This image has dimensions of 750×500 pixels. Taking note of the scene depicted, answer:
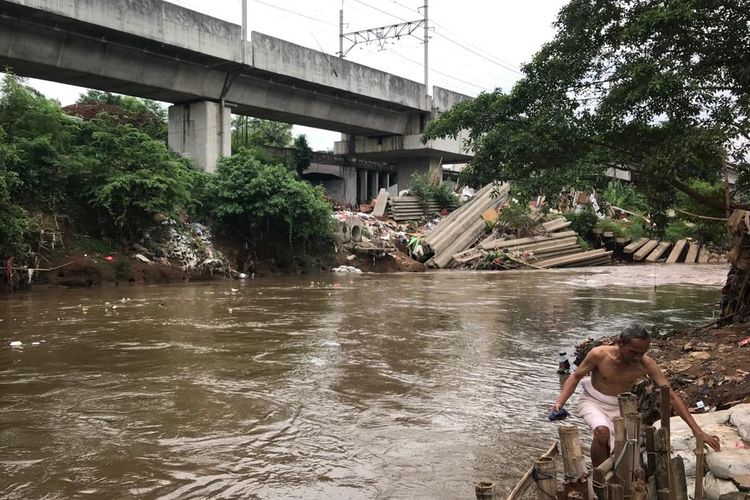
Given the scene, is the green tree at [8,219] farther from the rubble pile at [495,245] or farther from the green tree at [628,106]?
the rubble pile at [495,245]

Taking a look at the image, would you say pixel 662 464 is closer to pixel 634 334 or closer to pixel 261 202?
pixel 634 334

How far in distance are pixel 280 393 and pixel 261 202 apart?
47.2 ft

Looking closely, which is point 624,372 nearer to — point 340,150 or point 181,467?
point 181,467

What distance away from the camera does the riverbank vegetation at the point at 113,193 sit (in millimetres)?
15840

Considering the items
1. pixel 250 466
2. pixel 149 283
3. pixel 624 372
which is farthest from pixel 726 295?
pixel 149 283

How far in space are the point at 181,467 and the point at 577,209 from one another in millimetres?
30512

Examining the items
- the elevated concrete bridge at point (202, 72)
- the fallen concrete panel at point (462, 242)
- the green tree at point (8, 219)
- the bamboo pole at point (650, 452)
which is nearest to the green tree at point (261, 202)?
the elevated concrete bridge at point (202, 72)

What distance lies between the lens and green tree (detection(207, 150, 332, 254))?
1994 cm

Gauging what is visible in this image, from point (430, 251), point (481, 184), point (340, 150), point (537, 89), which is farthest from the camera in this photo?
point (340, 150)

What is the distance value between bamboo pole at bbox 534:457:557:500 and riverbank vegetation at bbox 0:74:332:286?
44.5 feet

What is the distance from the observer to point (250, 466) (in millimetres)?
4312

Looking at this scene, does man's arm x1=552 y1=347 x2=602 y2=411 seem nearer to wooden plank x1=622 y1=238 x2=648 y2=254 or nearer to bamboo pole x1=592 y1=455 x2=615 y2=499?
bamboo pole x1=592 y1=455 x2=615 y2=499

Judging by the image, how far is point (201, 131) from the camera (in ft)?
75.7

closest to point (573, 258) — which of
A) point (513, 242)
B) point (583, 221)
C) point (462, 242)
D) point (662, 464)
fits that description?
point (513, 242)
